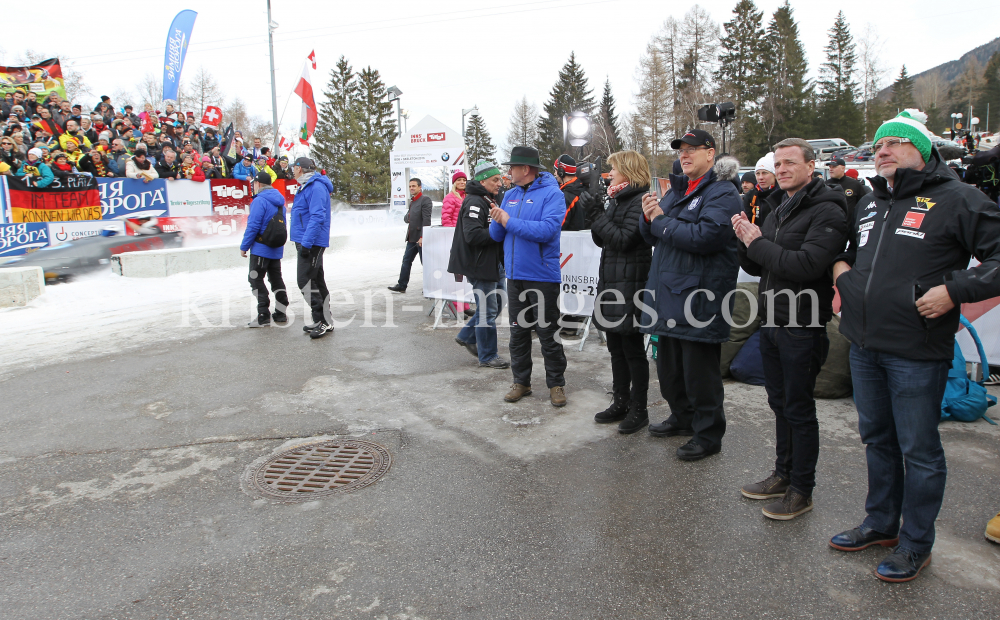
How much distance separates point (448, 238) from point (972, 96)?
97.6 meters

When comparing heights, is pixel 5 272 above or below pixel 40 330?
above

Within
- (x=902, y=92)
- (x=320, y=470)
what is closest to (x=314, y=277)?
(x=320, y=470)

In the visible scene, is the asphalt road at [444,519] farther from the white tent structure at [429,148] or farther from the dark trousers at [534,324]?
the white tent structure at [429,148]

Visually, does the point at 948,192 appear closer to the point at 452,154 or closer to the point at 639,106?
the point at 452,154

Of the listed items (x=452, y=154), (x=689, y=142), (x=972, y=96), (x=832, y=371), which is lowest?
(x=832, y=371)

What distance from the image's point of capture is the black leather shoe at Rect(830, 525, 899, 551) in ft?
9.61

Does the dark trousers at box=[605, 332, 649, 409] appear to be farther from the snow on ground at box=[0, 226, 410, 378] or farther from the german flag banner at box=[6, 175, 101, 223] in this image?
the german flag banner at box=[6, 175, 101, 223]

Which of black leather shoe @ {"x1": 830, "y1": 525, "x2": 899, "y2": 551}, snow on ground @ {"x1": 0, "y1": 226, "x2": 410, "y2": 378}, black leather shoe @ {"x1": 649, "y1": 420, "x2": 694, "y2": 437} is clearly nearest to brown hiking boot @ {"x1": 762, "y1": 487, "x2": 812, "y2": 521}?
black leather shoe @ {"x1": 830, "y1": 525, "x2": 899, "y2": 551}

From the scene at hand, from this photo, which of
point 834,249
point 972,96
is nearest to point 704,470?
point 834,249

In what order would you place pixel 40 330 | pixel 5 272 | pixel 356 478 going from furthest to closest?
pixel 5 272 → pixel 40 330 → pixel 356 478

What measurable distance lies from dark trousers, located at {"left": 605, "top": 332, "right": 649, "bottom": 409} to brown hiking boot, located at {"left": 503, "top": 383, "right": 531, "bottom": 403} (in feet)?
3.01

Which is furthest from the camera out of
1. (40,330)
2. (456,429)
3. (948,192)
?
(40,330)

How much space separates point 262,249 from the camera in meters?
8.15

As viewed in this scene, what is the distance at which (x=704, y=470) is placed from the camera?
12.7ft
